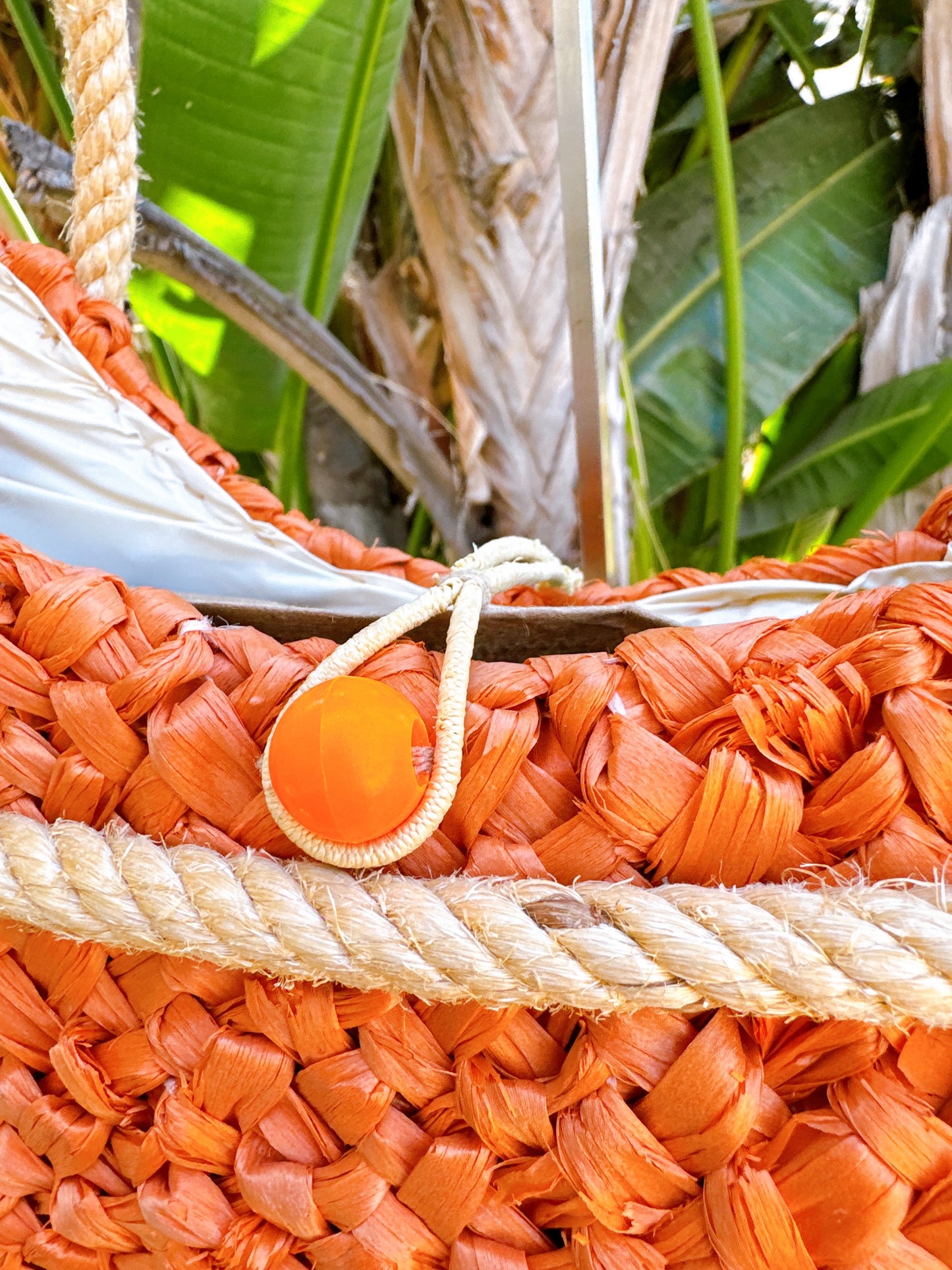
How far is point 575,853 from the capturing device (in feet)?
0.78

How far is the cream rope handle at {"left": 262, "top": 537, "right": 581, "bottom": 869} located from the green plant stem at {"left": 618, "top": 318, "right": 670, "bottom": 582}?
1.80 feet

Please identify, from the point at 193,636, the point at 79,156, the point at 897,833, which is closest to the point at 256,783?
the point at 193,636

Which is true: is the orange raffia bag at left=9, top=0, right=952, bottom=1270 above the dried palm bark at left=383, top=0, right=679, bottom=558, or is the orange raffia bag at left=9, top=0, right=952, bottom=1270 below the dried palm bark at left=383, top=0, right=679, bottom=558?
below

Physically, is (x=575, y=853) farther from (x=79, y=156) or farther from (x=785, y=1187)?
(x=79, y=156)

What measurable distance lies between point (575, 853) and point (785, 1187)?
0.10 metres

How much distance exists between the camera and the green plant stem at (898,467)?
76 cm

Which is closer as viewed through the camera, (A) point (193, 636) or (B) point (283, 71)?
(A) point (193, 636)

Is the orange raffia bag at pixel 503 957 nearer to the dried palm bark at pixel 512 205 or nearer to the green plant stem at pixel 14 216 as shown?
the green plant stem at pixel 14 216

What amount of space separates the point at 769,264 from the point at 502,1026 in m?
0.89

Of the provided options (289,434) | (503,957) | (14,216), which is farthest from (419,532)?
(503,957)

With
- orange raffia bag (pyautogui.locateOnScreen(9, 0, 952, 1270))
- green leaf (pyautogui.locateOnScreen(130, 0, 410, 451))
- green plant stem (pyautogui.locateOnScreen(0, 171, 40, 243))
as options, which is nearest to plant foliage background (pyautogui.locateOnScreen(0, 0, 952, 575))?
green leaf (pyautogui.locateOnScreen(130, 0, 410, 451))

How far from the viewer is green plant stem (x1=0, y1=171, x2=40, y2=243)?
0.44m

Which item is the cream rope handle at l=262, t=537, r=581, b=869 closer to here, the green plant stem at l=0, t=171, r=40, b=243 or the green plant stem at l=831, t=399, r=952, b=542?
the green plant stem at l=0, t=171, r=40, b=243

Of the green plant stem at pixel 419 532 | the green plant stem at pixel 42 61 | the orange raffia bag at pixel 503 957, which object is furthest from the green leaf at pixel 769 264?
the orange raffia bag at pixel 503 957
